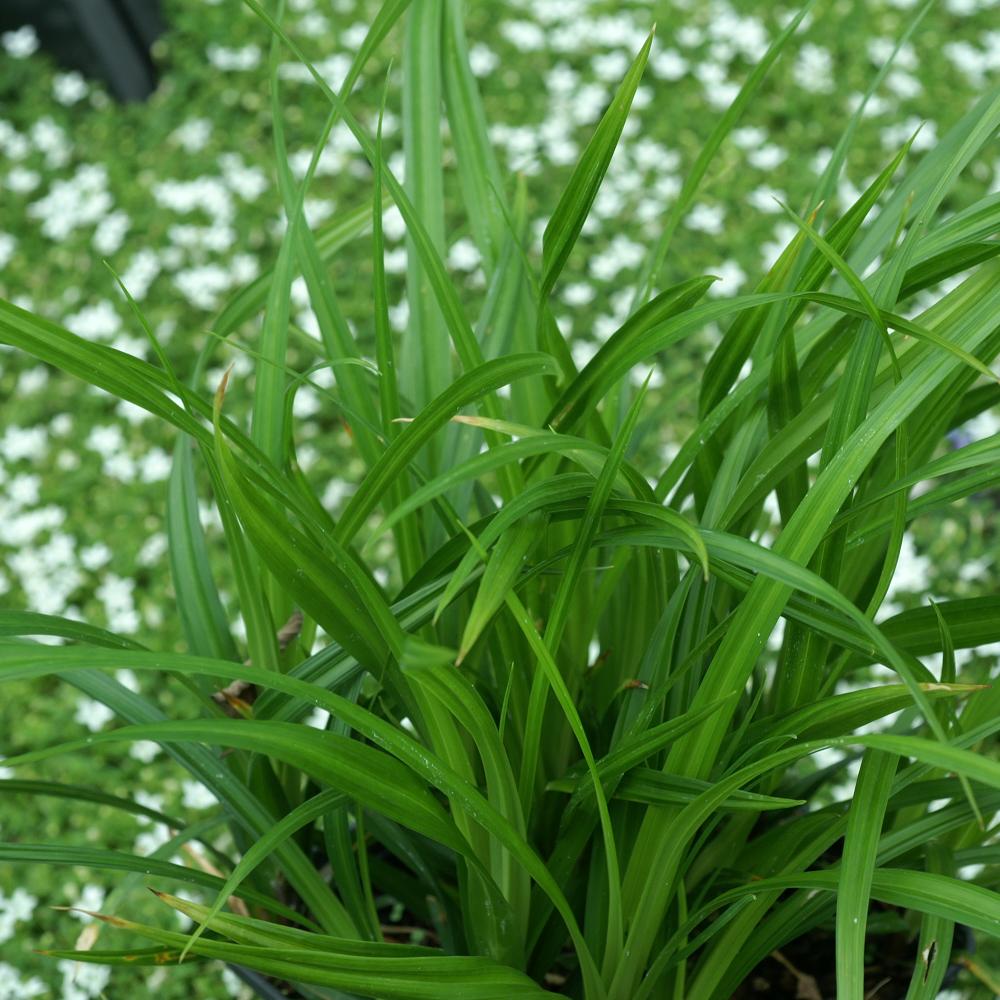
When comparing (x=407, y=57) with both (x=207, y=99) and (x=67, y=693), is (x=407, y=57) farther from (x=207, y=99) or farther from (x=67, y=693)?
(x=207, y=99)

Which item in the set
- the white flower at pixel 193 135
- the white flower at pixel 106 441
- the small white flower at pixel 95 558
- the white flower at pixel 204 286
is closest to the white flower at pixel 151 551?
the small white flower at pixel 95 558

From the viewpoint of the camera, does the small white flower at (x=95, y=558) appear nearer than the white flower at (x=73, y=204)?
Yes

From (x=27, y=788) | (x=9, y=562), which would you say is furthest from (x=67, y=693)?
(x=27, y=788)

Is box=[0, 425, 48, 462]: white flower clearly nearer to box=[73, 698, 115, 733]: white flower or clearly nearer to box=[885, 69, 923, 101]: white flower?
box=[73, 698, 115, 733]: white flower

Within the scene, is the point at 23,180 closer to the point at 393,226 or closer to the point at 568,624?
the point at 393,226

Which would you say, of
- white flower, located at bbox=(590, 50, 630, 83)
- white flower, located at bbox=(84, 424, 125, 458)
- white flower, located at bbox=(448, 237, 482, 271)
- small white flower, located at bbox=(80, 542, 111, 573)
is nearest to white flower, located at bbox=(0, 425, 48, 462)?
white flower, located at bbox=(84, 424, 125, 458)

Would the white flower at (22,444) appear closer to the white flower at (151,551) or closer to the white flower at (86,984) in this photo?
the white flower at (151,551)

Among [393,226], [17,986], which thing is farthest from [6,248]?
[17,986]
